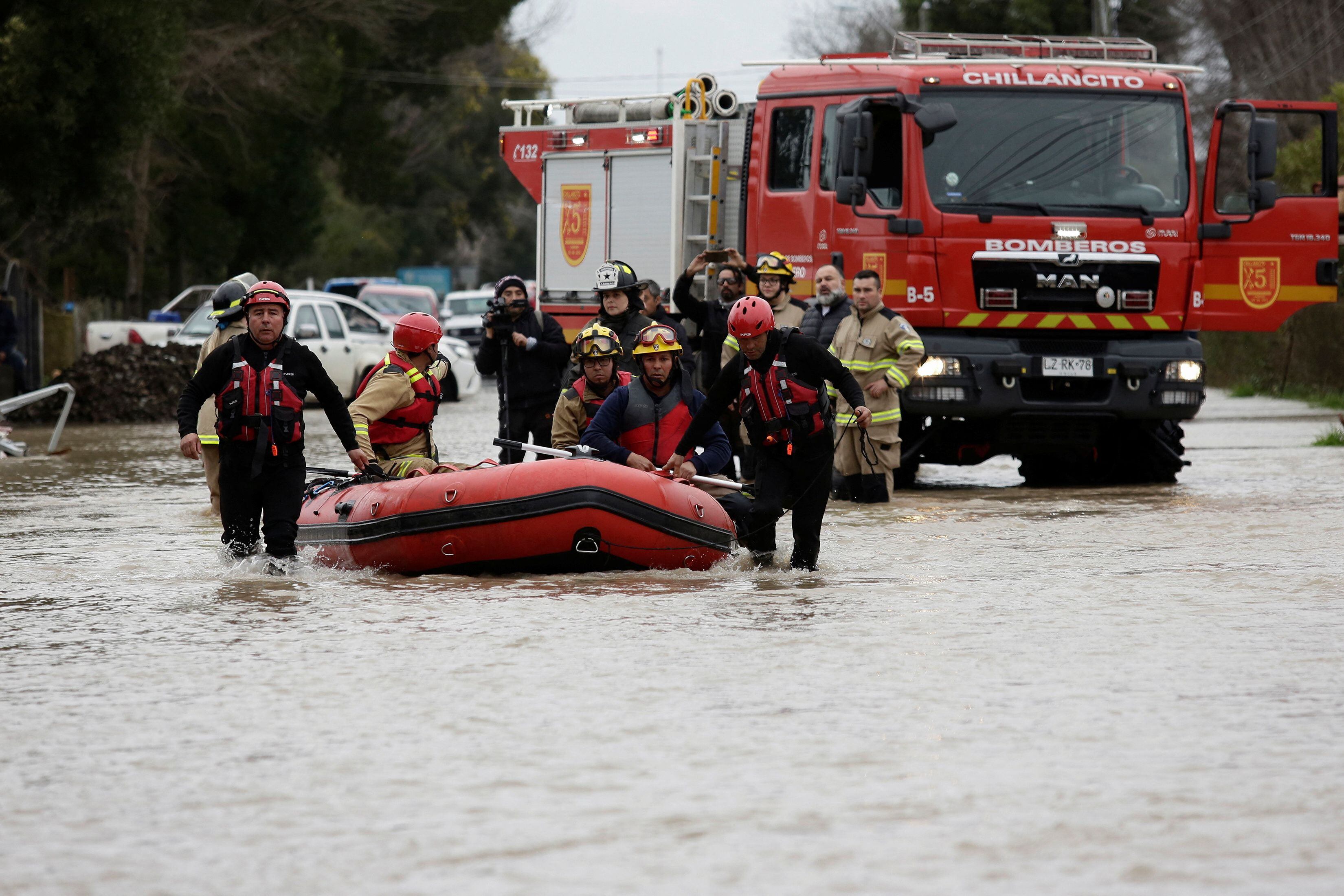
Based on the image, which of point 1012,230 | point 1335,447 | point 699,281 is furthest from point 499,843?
point 1335,447

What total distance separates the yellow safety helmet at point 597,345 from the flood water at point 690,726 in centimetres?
142

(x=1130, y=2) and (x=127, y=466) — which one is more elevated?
(x=1130, y=2)

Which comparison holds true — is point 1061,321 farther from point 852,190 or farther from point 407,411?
point 407,411

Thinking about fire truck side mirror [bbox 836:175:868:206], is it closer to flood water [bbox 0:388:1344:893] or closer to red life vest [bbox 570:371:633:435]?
red life vest [bbox 570:371:633:435]

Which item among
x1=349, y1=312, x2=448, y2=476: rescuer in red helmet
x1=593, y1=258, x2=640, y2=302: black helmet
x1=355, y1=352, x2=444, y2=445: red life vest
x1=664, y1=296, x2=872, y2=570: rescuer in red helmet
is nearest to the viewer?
x1=664, y1=296, x2=872, y2=570: rescuer in red helmet

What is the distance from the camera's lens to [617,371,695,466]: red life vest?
1052 centimetres

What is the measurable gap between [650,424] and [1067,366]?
5003 millimetres

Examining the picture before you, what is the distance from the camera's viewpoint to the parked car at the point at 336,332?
2602 cm

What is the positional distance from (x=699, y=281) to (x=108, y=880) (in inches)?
444

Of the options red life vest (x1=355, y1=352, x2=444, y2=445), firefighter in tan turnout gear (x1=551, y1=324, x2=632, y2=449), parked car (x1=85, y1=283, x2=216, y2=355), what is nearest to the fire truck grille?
firefighter in tan turnout gear (x1=551, y1=324, x2=632, y2=449)

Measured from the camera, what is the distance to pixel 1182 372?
47.8 feet

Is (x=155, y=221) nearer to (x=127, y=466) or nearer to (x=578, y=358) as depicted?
(x=127, y=466)

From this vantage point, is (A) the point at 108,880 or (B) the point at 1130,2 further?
(B) the point at 1130,2

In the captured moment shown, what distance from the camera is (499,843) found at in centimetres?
502
